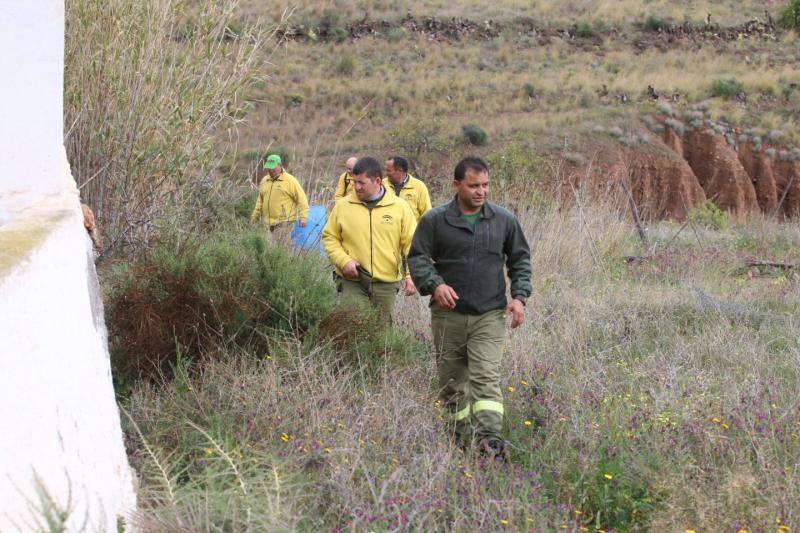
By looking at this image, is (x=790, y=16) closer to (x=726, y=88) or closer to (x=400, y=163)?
(x=726, y=88)

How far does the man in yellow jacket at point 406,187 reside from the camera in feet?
29.6

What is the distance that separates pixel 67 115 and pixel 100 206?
694mm

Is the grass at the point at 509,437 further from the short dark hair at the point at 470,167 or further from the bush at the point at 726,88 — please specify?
the bush at the point at 726,88

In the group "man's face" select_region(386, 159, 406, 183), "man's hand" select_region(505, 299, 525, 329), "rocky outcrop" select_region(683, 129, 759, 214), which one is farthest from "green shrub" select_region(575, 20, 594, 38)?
"man's hand" select_region(505, 299, 525, 329)

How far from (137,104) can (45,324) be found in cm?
403

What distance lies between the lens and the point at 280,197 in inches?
419

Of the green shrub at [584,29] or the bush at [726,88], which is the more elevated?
the green shrub at [584,29]

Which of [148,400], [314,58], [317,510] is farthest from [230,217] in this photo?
[314,58]

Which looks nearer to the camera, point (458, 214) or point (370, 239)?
point (458, 214)

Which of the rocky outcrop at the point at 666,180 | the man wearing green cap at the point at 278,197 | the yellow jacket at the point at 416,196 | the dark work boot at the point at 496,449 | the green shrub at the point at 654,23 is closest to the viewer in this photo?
the dark work boot at the point at 496,449

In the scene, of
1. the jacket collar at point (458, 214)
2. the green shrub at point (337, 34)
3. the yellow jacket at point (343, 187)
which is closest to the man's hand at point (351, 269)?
the jacket collar at point (458, 214)

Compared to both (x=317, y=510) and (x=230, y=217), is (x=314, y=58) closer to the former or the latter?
(x=230, y=217)

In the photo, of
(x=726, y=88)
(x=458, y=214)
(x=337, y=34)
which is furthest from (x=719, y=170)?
(x=458, y=214)

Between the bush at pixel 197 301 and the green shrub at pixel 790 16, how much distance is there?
4312 cm
